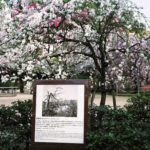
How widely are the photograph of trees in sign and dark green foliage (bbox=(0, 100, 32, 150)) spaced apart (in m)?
0.58

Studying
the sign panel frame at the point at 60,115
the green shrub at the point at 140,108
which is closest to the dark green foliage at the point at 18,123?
the sign panel frame at the point at 60,115

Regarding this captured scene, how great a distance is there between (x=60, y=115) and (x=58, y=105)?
16 cm

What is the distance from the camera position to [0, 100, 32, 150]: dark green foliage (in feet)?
20.5

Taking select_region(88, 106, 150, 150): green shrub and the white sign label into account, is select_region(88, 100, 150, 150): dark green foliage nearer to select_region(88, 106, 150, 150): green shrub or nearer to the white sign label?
select_region(88, 106, 150, 150): green shrub

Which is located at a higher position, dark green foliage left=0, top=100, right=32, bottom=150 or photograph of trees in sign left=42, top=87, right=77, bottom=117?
photograph of trees in sign left=42, top=87, right=77, bottom=117

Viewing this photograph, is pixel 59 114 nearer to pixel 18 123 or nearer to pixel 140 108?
pixel 18 123

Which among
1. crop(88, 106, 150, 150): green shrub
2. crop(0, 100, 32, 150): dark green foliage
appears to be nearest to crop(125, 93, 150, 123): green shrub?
crop(88, 106, 150, 150): green shrub

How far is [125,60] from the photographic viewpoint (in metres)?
8.52

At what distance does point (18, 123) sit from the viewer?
265 inches

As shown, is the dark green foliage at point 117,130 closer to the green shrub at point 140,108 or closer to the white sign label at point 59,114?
the green shrub at point 140,108

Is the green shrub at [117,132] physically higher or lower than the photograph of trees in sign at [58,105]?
lower

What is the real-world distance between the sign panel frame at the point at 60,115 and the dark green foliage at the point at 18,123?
36cm

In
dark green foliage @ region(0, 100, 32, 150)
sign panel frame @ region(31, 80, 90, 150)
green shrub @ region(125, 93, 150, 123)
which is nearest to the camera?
sign panel frame @ region(31, 80, 90, 150)

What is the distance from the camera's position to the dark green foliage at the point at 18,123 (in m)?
6.23
